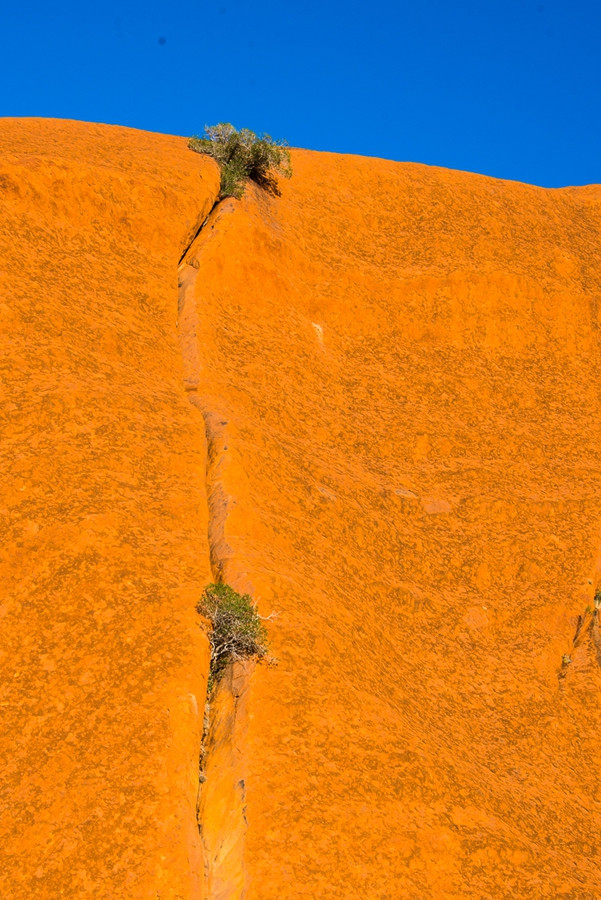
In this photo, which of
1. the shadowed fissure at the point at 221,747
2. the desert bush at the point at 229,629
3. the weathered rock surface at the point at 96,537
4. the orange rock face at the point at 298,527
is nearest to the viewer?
the weathered rock surface at the point at 96,537

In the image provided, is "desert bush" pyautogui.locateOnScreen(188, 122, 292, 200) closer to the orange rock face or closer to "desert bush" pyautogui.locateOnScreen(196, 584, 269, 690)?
the orange rock face

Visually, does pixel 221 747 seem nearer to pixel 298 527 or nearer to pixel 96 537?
pixel 96 537

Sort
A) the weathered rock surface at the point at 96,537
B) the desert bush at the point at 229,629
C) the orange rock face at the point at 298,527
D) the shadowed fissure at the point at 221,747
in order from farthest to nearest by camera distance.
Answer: the desert bush at the point at 229,629 → the orange rock face at the point at 298,527 → the shadowed fissure at the point at 221,747 → the weathered rock surface at the point at 96,537

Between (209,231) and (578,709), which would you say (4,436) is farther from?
(578,709)

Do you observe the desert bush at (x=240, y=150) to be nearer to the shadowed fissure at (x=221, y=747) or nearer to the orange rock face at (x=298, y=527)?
the orange rock face at (x=298, y=527)

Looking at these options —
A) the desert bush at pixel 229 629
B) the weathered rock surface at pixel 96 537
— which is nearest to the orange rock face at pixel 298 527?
the weathered rock surface at pixel 96 537

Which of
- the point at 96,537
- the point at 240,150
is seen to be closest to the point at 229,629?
the point at 96,537
